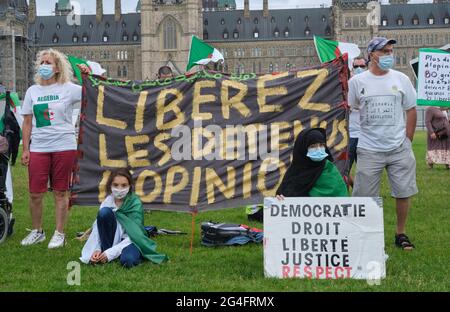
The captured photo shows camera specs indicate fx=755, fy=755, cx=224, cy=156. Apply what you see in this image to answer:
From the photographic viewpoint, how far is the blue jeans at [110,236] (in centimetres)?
664

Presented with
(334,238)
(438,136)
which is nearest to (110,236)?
(334,238)

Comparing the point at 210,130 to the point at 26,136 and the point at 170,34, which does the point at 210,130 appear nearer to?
the point at 26,136

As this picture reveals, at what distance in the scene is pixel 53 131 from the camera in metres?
7.67

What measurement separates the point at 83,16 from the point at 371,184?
330ft

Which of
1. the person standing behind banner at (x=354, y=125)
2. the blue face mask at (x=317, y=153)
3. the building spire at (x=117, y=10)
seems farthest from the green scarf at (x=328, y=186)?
the building spire at (x=117, y=10)

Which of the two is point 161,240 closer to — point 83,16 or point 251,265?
point 251,265

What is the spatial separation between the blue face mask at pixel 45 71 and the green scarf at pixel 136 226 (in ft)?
5.28

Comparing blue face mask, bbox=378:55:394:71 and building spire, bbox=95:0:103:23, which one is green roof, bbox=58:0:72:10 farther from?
blue face mask, bbox=378:55:394:71

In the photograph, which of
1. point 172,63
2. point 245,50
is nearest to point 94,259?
point 172,63

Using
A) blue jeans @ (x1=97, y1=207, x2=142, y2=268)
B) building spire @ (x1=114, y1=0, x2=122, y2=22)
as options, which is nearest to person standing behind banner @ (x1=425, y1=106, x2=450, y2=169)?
blue jeans @ (x1=97, y1=207, x2=142, y2=268)

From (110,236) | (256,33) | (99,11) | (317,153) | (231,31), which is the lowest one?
(110,236)

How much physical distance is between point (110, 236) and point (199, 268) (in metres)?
0.91

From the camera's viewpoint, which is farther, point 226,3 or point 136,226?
point 226,3
